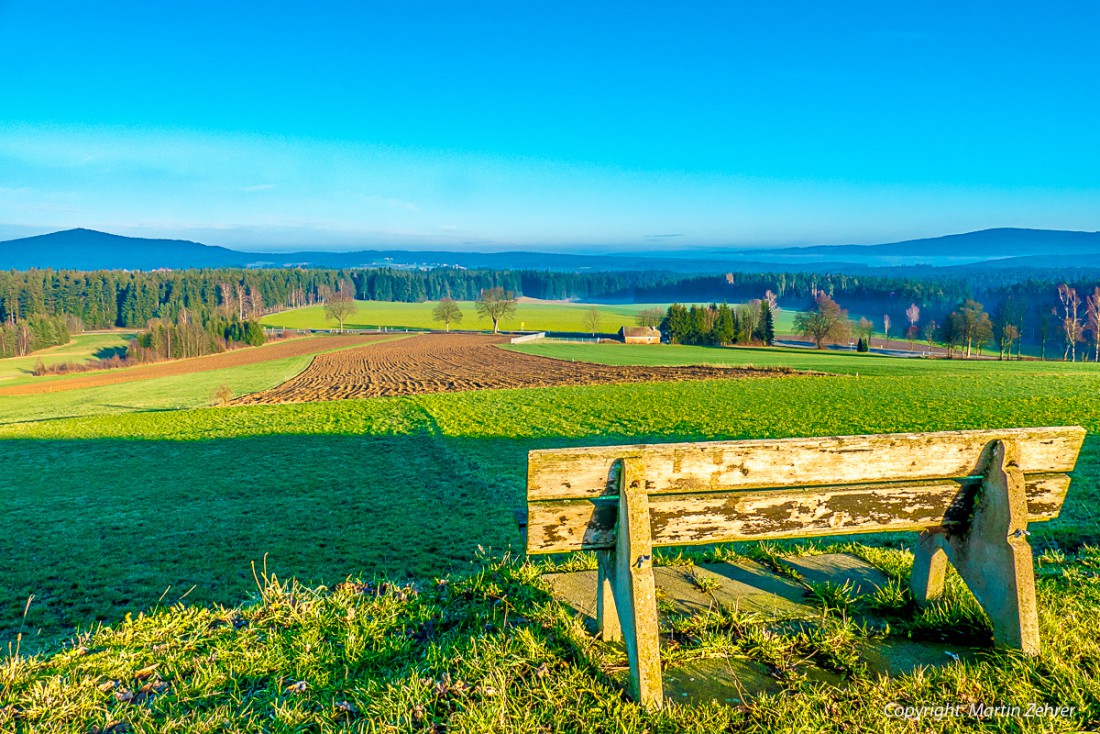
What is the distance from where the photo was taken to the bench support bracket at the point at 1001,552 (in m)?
3.32

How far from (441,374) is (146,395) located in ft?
65.3

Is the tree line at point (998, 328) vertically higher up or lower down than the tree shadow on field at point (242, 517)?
lower down

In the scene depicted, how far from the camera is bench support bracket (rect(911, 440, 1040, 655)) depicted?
3.32m

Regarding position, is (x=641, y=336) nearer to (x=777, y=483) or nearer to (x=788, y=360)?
(x=788, y=360)

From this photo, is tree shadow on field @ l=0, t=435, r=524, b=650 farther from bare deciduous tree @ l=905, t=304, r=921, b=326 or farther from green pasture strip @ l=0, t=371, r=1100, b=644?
bare deciduous tree @ l=905, t=304, r=921, b=326

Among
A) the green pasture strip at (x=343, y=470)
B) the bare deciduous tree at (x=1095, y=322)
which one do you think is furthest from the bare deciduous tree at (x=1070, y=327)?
the green pasture strip at (x=343, y=470)

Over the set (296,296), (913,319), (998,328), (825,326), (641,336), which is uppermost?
(296,296)

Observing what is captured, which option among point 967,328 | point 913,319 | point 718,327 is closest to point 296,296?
point 718,327

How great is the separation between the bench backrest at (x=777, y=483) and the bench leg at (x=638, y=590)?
0.44ft

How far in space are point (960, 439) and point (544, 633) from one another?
102 inches

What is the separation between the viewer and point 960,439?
11.5ft

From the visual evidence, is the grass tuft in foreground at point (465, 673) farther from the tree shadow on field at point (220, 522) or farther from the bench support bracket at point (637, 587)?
the tree shadow on field at point (220, 522)

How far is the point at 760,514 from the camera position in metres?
3.47

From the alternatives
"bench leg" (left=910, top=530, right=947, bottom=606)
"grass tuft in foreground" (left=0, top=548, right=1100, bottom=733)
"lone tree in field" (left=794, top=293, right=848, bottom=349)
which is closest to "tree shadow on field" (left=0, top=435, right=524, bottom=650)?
"grass tuft in foreground" (left=0, top=548, right=1100, bottom=733)
